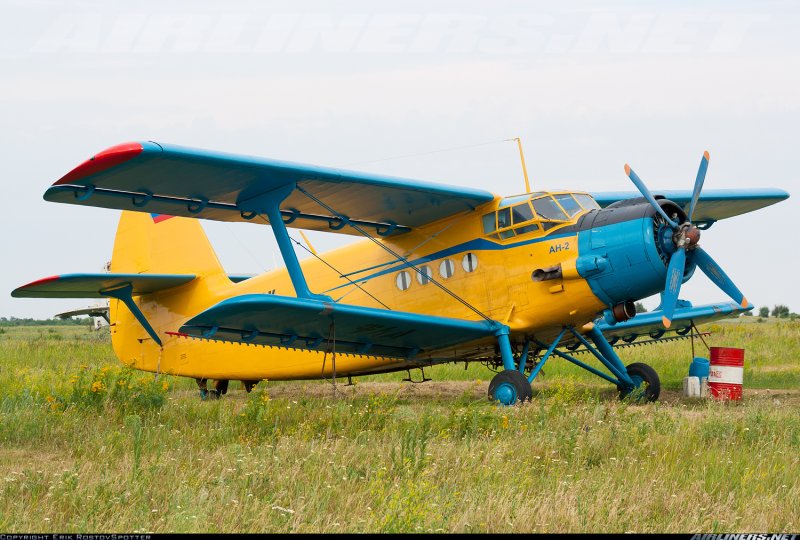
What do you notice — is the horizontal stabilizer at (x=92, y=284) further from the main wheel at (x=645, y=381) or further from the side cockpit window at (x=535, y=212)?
the main wheel at (x=645, y=381)

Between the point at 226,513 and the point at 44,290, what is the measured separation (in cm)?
953

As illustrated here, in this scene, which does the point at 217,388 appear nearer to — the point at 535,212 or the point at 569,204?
the point at 535,212

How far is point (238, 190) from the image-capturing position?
12141mm

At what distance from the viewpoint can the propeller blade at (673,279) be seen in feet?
37.2

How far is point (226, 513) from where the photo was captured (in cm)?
538

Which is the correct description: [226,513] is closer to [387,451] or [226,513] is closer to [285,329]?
[387,451]

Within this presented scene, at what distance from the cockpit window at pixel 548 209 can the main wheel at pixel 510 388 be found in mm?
2180

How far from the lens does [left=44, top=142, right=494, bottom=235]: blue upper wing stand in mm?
10539


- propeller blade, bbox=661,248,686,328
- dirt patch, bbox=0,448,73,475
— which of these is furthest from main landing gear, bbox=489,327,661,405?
dirt patch, bbox=0,448,73,475

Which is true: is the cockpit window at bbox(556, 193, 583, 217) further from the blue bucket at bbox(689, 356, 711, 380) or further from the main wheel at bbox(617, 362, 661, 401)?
the blue bucket at bbox(689, 356, 711, 380)

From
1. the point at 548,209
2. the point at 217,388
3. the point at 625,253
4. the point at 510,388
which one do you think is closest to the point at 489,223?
the point at 548,209

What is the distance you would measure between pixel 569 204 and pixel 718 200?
539cm

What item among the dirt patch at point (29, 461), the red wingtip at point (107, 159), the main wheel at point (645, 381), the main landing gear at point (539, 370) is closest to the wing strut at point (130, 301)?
the red wingtip at point (107, 159)

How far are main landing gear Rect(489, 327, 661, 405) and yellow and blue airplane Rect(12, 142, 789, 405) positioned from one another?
0.09ft
